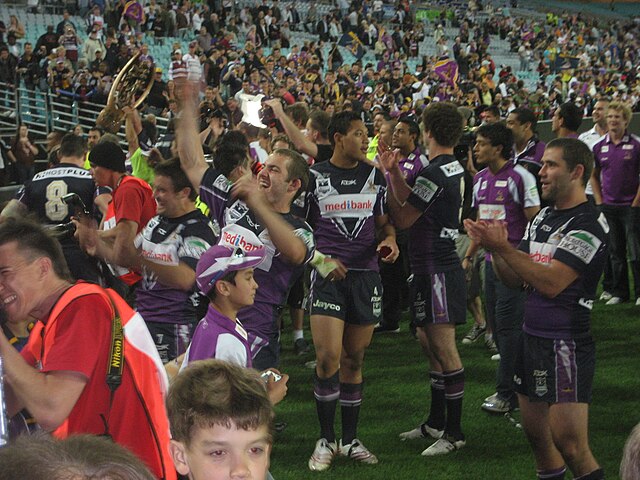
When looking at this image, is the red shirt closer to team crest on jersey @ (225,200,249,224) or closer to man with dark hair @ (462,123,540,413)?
team crest on jersey @ (225,200,249,224)

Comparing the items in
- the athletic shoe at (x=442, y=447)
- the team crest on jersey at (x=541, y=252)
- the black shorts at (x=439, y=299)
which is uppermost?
the team crest on jersey at (x=541, y=252)

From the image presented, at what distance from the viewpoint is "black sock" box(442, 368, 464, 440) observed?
6.02m

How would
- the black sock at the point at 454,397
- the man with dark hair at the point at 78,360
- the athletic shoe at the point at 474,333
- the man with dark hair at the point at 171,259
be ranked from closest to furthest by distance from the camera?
the man with dark hair at the point at 78,360 < the man with dark hair at the point at 171,259 < the black sock at the point at 454,397 < the athletic shoe at the point at 474,333

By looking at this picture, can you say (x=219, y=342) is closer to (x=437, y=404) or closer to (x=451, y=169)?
(x=451, y=169)

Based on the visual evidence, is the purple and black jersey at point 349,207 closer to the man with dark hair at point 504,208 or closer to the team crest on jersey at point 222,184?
the team crest on jersey at point 222,184

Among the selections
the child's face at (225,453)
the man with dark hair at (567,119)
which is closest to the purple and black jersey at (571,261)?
the child's face at (225,453)

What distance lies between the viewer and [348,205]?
5.91 metres

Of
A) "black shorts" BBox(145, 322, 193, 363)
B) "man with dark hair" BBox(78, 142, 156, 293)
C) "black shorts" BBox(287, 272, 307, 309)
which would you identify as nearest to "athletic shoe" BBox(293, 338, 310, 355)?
"black shorts" BBox(287, 272, 307, 309)

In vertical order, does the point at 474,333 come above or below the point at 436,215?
below

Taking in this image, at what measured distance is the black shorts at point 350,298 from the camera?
568 cm

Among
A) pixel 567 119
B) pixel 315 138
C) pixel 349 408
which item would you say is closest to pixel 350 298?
pixel 349 408

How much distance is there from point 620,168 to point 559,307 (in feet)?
19.6

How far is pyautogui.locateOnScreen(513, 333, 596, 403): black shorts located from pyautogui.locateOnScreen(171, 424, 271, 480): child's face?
2.24m

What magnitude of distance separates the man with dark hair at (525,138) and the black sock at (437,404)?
222 cm
